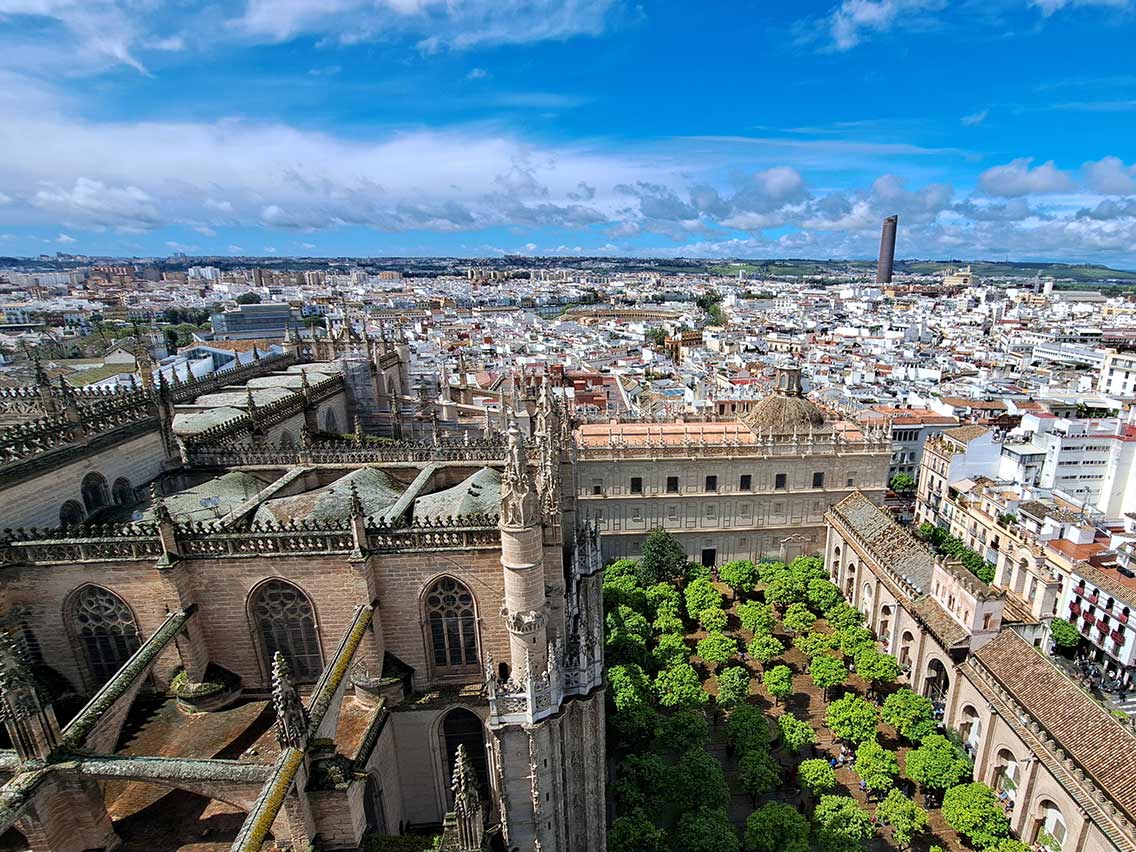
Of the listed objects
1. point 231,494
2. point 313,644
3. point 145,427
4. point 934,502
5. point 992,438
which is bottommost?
point 934,502

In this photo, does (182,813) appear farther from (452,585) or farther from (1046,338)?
(1046,338)

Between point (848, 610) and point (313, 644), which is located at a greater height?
point (313, 644)

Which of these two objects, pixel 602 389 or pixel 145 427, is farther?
pixel 602 389

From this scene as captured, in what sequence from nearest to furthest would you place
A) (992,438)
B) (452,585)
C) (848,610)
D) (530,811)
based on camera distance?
1. (530,811)
2. (452,585)
3. (848,610)
4. (992,438)

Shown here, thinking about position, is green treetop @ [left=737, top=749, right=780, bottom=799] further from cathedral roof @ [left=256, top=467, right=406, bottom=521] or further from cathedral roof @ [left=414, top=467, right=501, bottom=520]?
cathedral roof @ [left=256, top=467, right=406, bottom=521]

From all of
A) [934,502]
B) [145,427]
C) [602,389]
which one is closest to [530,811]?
[145,427]

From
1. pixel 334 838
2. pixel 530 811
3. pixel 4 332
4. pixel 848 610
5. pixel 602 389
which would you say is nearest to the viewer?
pixel 334 838

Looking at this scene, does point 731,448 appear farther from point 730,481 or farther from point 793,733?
point 793,733
